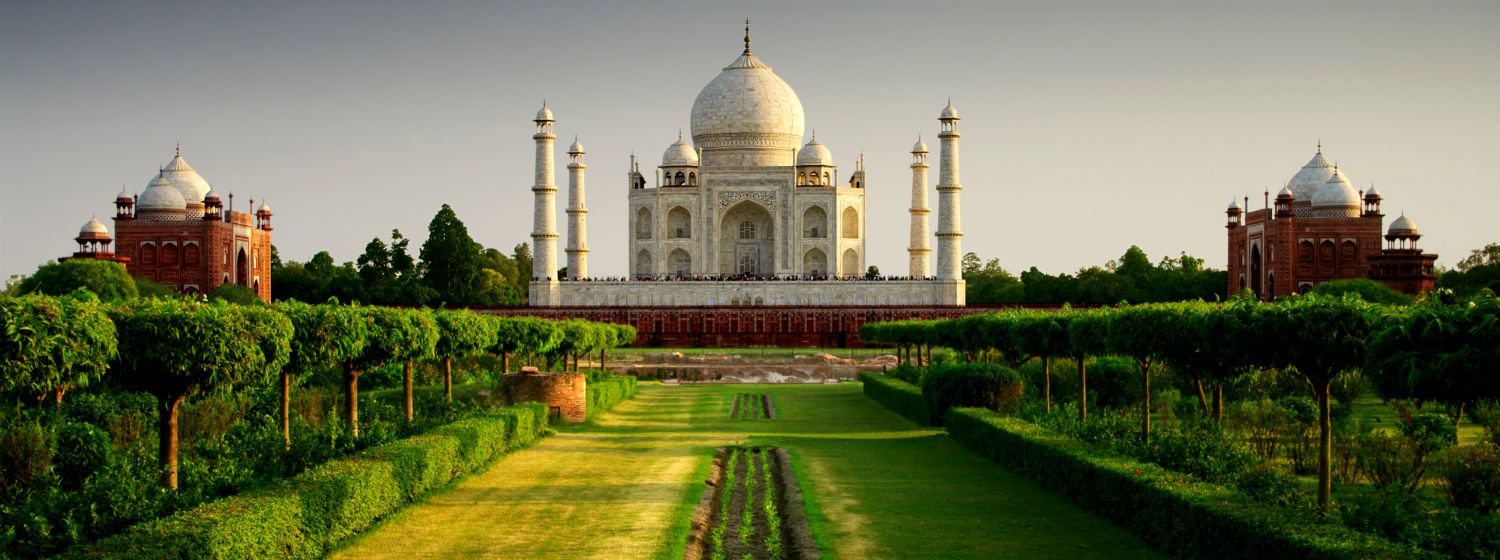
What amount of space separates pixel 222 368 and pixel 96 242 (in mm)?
47485

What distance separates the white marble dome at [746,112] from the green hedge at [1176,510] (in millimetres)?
45025

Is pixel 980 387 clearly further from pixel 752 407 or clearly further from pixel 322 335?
pixel 322 335

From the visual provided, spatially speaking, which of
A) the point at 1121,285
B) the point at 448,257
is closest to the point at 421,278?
the point at 448,257

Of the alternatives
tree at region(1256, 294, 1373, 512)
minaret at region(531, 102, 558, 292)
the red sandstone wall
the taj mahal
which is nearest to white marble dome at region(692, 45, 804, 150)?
the taj mahal

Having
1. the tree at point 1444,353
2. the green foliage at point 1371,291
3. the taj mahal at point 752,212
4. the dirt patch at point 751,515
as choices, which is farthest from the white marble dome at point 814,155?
the tree at point 1444,353

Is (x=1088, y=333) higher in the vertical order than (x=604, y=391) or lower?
higher

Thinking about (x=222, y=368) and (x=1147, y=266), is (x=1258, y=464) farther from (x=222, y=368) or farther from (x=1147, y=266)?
(x=1147, y=266)

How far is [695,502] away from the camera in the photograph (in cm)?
1129

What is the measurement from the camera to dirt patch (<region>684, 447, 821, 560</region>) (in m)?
9.42

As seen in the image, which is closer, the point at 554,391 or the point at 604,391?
the point at 554,391

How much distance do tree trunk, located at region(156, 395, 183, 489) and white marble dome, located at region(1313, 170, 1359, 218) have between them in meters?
53.3

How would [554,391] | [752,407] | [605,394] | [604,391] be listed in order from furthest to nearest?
1. [752,407]
2. [605,394]
3. [604,391]
4. [554,391]

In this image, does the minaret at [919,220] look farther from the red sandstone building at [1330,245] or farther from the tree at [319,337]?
the tree at [319,337]

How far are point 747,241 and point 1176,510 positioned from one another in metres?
49.4
